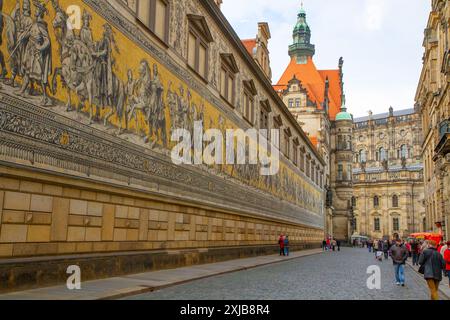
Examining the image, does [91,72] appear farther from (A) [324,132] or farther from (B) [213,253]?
(A) [324,132]

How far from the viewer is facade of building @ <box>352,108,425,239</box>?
278 feet

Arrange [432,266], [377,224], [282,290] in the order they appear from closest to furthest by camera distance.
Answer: [432,266] → [282,290] → [377,224]

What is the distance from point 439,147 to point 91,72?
19.1m

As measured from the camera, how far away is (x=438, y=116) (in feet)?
98.7

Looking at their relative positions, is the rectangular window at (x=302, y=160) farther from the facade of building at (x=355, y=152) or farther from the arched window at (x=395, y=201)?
the arched window at (x=395, y=201)

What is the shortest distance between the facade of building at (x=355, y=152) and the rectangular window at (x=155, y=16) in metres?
44.4

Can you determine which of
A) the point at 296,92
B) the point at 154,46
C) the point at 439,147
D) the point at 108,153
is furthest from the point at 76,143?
the point at 296,92

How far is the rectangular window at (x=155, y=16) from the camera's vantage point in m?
14.3

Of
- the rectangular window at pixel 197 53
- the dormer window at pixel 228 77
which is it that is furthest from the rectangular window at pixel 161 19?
the dormer window at pixel 228 77

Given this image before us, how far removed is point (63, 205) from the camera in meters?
10.3

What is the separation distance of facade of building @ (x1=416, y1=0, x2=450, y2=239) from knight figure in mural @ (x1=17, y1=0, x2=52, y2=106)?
17985 millimetres

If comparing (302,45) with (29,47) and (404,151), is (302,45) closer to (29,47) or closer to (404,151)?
(404,151)

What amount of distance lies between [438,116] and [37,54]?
1048 inches

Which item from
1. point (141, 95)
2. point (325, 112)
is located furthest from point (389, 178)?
point (141, 95)
